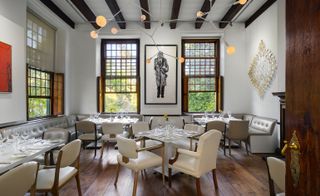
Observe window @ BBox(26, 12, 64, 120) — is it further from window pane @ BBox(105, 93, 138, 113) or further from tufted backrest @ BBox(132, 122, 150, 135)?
tufted backrest @ BBox(132, 122, 150, 135)

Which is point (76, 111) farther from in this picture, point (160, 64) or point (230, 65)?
point (230, 65)

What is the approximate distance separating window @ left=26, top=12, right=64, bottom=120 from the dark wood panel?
5122 mm

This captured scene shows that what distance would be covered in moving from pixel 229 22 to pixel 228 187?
5091mm

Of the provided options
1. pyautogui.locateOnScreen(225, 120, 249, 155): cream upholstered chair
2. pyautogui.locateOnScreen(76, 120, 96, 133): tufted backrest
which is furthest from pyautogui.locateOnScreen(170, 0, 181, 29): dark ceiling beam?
pyautogui.locateOnScreen(76, 120, 96, 133): tufted backrest

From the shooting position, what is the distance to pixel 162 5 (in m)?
5.51

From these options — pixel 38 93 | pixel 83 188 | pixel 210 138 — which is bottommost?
pixel 83 188

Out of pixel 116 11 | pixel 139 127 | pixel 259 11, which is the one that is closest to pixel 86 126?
pixel 139 127

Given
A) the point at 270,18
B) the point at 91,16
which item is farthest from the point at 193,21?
the point at 91,16

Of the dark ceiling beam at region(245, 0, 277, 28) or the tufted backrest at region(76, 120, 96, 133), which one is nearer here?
the tufted backrest at region(76, 120, 96, 133)

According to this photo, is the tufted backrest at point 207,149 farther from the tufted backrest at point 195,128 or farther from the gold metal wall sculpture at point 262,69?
the gold metal wall sculpture at point 262,69

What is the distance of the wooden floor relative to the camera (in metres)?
3.01

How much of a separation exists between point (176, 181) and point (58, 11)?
531cm

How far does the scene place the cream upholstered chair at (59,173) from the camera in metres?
2.17

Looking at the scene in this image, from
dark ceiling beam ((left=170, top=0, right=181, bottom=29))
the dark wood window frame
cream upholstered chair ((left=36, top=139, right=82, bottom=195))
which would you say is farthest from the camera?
the dark wood window frame
